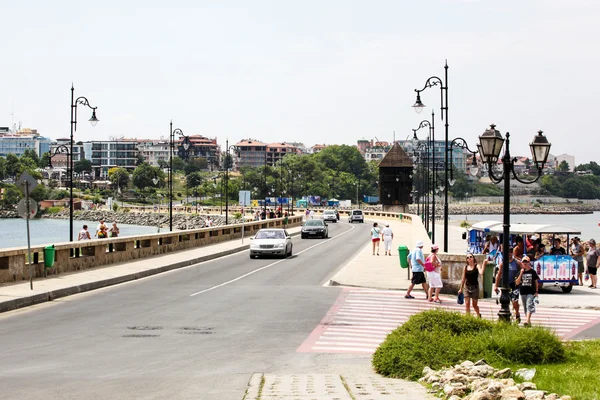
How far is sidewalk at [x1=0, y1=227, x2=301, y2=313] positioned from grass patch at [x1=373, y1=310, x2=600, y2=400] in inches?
436

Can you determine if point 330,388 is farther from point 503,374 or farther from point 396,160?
point 396,160

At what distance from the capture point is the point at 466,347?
12258mm

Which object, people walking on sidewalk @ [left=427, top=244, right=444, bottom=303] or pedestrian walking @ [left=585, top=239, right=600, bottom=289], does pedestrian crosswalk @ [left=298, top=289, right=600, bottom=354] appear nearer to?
people walking on sidewalk @ [left=427, top=244, right=444, bottom=303]

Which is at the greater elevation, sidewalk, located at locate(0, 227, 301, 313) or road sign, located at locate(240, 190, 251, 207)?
road sign, located at locate(240, 190, 251, 207)

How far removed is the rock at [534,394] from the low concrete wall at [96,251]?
58.3 ft

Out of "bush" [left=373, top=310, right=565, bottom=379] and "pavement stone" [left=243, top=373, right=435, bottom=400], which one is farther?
"bush" [left=373, top=310, right=565, bottom=379]

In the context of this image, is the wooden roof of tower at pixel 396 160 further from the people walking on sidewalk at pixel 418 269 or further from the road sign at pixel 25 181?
the road sign at pixel 25 181

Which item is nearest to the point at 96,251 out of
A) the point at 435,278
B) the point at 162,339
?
the point at 435,278

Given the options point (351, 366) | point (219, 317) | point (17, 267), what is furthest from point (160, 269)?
point (351, 366)

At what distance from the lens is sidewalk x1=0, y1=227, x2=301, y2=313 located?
21.0 meters

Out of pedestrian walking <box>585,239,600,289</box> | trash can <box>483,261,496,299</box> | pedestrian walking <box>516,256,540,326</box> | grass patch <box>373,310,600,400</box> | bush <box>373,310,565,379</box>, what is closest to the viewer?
grass patch <box>373,310,600,400</box>

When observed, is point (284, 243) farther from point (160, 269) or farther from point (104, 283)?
point (104, 283)

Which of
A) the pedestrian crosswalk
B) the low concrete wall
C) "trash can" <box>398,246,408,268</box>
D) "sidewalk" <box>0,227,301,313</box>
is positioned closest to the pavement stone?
the pedestrian crosswalk

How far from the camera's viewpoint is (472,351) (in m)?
12.2
